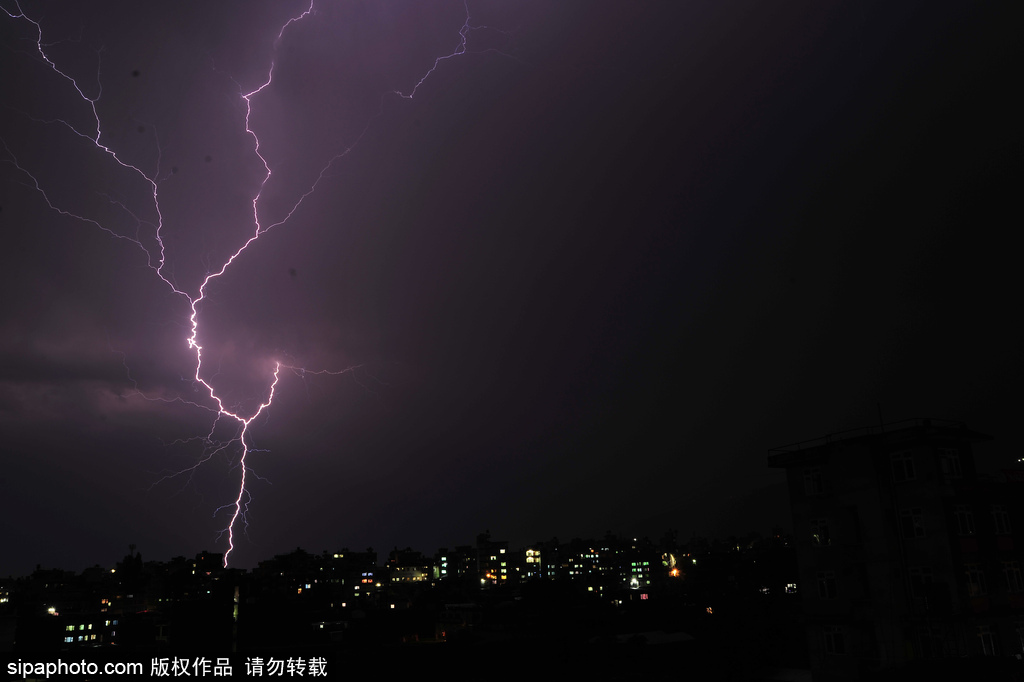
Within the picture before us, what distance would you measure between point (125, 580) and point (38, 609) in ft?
75.4

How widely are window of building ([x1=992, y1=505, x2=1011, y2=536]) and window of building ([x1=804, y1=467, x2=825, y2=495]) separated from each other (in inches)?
160

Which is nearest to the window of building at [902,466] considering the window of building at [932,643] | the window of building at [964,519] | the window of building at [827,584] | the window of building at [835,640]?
the window of building at [964,519]

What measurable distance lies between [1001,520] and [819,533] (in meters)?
4.41

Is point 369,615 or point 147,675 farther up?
point 147,675

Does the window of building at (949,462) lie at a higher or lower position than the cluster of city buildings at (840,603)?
higher

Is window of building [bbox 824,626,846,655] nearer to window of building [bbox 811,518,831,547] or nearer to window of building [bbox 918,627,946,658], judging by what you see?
window of building [bbox 918,627,946,658]

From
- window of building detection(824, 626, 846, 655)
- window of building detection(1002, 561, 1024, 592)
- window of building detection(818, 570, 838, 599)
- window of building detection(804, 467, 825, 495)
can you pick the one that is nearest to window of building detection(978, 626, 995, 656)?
window of building detection(1002, 561, 1024, 592)

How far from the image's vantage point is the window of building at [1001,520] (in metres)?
16.4

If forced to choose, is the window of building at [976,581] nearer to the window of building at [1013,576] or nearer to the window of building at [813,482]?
the window of building at [1013,576]

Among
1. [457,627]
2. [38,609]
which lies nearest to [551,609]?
[457,627]

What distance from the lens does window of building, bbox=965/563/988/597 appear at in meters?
15.5

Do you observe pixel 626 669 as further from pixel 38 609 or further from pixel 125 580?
pixel 125 580

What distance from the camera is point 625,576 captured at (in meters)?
101

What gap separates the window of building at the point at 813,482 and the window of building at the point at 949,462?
10.6ft
